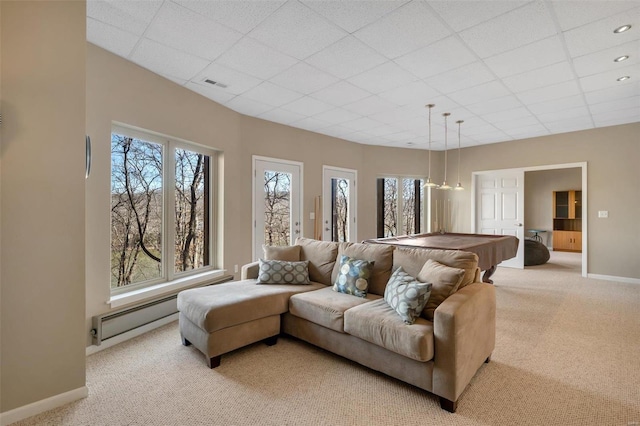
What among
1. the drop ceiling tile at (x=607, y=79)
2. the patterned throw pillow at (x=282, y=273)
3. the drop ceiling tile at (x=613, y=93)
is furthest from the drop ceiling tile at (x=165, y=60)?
the drop ceiling tile at (x=613, y=93)

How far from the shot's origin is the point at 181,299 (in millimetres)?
2799

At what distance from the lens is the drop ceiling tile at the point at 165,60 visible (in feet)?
9.25

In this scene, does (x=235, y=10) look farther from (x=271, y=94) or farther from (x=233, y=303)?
(x=233, y=303)

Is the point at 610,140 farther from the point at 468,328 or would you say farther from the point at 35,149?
the point at 35,149

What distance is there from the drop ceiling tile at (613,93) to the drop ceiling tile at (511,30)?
2011mm

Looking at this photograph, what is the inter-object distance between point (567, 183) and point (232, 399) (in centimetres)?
1108

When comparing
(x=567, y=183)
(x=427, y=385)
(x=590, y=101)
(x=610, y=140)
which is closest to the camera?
(x=427, y=385)

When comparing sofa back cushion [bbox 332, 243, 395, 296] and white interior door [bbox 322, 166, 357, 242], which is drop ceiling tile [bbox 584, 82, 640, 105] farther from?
white interior door [bbox 322, 166, 357, 242]

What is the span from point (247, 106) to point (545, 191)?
9817mm

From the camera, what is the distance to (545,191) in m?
9.75

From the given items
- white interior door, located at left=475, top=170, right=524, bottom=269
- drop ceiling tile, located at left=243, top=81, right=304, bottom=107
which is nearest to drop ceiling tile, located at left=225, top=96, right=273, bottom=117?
drop ceiling tile, located at left=243, top=81, right=304, bottom=107

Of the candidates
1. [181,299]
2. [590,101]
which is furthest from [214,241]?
[590,101]

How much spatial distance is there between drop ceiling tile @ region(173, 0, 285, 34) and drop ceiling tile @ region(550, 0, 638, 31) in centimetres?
201

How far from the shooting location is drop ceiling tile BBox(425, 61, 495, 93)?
317cm
